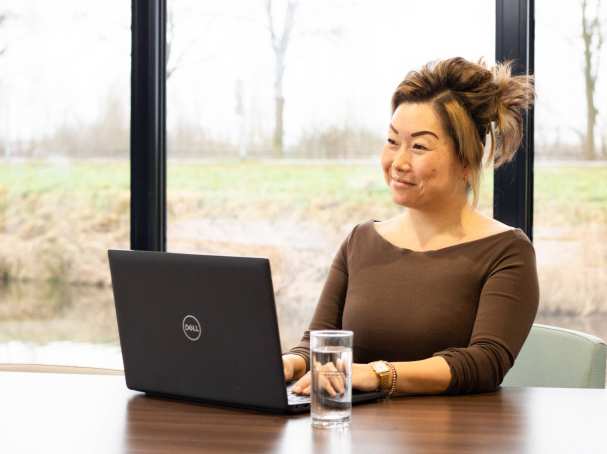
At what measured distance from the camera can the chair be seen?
218 cm

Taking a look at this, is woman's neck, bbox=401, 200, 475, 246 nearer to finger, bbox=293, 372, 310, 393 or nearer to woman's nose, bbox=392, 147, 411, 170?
woman's nose, bbox=392, 147, 411, 170

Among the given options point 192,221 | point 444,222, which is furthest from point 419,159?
point 192,221

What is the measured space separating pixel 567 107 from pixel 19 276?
6.65ft

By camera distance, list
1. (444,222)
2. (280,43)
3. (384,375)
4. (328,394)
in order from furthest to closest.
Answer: (280,43) < (444,222) < (384,375) < (328,394)

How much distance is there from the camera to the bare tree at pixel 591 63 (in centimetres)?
299

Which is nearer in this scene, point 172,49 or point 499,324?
point 499,324

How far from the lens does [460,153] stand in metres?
2.21

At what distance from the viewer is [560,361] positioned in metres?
2.28

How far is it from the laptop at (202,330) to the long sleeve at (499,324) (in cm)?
20

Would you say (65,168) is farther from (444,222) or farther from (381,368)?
(381,368)

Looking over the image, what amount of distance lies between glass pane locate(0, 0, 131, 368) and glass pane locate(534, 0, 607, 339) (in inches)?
57.5

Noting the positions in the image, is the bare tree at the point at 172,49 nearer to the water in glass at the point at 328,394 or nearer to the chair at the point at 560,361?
the chair at the point at 560,361

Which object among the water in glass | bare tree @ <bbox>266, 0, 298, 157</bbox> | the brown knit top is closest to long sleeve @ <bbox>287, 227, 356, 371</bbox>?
the brown knit top

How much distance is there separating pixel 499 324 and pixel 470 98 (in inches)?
22.2
